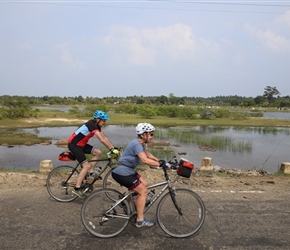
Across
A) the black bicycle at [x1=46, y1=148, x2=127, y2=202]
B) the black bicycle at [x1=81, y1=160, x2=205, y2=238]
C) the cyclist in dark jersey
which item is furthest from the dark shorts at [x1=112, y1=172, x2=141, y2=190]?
the black bicycle at [x1=46, y1=148, x2=127, y2=202]

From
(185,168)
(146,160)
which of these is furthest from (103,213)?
(185,168)

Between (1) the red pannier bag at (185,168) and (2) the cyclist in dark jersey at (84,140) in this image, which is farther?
(2) the cyclist in dark jersey at (84,140)

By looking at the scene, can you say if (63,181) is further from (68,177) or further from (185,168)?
(185,168)

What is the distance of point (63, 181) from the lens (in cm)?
620

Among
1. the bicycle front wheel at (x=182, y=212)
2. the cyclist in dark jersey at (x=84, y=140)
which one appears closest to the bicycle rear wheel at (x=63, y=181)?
the cyclist in dark jersey at (x=84, y=140)

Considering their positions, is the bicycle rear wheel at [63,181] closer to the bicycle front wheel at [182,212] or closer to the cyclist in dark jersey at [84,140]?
the cyclist in dark jersey at [84,140]

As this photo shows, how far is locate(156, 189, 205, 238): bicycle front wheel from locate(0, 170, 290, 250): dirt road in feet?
0.50

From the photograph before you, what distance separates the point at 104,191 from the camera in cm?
446

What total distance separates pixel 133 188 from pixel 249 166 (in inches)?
577

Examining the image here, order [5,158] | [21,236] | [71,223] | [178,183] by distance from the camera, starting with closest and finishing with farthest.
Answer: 1. [21,236]
2. [71,223]
3. [178,183]
4. [5,158]

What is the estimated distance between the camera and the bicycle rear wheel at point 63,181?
20.1 feet

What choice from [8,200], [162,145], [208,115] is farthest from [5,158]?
[208,115]

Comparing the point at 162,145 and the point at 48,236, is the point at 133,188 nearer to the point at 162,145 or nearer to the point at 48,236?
the point at 48,236

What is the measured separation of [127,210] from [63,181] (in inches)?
89.6
